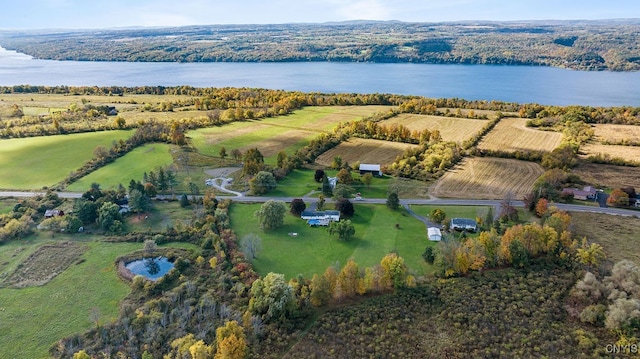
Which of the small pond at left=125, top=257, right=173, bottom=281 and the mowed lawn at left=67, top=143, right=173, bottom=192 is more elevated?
the mowed lawn at left=67, top=143, right=173, bottom=192

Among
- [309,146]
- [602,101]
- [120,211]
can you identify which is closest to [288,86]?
[309,146]

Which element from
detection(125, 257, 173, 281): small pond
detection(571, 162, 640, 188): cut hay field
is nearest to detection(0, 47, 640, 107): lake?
detection(571, 162, 640, 188): cut hay field

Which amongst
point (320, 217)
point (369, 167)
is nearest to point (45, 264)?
point (320, 217)

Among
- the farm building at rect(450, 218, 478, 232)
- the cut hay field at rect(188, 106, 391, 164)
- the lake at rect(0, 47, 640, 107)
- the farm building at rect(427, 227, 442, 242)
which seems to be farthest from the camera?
the lake at rect(0, 47, 640, 107)

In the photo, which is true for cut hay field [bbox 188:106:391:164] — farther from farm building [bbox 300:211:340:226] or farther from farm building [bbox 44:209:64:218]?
farm building [bbox 44:209:64:218]

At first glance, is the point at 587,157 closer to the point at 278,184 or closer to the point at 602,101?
the point at 278,184

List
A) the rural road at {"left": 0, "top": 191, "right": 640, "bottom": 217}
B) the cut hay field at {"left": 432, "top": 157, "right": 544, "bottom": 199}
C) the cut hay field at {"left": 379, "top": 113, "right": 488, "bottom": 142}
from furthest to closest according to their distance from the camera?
the cut hay field at {"left": 379, "top": 113, "right": 488, "bottom": 142} → the cut hay field at {"left": 432, "top": 157, "right": 544, "bottom": 199} → the rural road at {"left": 0, "top": 191, "right": 640, "bottom": 217}

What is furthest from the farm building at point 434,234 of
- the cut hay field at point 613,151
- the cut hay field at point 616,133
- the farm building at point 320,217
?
the cut hay field at point 616,133

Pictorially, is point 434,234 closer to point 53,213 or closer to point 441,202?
point 441,202
